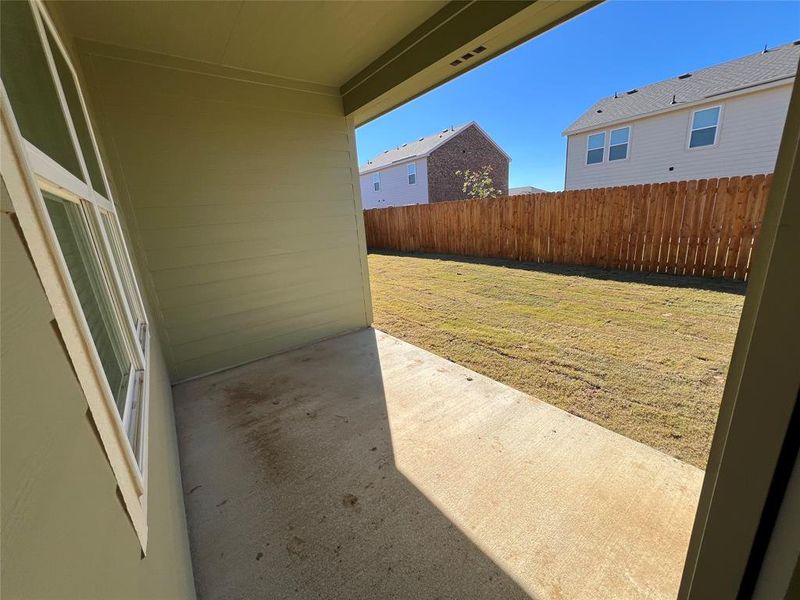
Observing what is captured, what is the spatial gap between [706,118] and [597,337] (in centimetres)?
974

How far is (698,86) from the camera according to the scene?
9227 millimetres

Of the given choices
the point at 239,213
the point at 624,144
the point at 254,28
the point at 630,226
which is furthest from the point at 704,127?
the point at 239,213

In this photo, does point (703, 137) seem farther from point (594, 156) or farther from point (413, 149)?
point (413, 149)

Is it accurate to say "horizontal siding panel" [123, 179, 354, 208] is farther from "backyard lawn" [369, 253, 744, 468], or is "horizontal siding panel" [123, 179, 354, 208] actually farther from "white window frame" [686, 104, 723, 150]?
"white window frame" [686, 104, 723, 150]

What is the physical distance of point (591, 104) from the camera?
11.8 metres

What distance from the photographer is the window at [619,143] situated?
33.6 feet

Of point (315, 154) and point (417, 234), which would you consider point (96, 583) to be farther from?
point (417, 234)

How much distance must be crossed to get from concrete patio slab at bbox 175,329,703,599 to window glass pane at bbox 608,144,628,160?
11180 mm

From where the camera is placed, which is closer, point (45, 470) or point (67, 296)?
point (45, 470)

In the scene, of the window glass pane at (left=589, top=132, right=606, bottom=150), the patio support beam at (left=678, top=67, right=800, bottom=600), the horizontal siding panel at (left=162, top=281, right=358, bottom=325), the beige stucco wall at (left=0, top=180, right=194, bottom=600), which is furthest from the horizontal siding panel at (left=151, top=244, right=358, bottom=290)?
the window glass pane at (left=589, top=132, right=606, bottom=150)

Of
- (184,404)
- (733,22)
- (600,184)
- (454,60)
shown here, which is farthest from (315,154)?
(600,184)

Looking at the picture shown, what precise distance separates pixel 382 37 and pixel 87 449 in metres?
3.18

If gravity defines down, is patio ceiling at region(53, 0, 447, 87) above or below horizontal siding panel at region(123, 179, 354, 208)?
above

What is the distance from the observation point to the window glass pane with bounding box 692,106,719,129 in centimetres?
872
